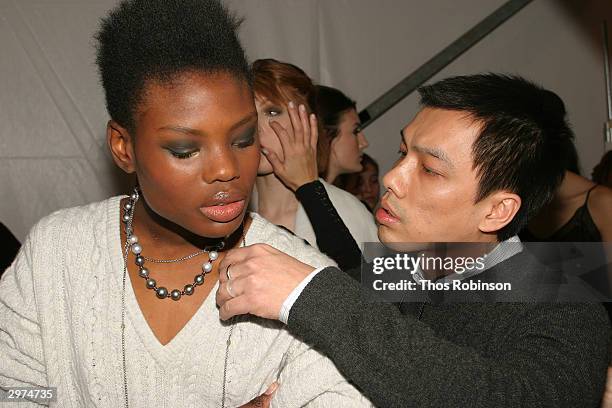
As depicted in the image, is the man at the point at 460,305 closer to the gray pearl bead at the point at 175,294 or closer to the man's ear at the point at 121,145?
the gray pearl bead at the point at 175,294

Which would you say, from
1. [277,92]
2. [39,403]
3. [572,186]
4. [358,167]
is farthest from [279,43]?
[39,403]

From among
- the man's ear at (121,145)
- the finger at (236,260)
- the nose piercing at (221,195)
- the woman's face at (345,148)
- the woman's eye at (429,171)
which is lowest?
the woman's face at (345,148)

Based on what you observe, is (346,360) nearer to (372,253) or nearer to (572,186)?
(372,253)

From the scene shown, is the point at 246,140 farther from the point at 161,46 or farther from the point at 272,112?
the point at 272,112

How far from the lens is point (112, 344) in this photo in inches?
51.1

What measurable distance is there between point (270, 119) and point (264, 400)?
103 cm

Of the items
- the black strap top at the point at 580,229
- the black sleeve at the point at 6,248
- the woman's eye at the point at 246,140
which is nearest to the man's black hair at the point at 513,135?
the woman's eye at the point at 246,140

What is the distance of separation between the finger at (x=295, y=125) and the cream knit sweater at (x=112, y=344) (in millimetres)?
711

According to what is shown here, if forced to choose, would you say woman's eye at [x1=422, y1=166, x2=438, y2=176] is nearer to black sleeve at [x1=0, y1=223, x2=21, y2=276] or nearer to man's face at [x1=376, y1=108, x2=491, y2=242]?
man's face at [x1=376, y1=108, x2=491, y2=242]

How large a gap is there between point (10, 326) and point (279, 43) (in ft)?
7.51

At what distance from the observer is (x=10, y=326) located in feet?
4.37

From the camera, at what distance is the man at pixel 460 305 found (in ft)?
3.68

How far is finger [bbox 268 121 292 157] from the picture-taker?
2.05 meters

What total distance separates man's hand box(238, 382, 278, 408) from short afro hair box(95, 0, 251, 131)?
521 mm
